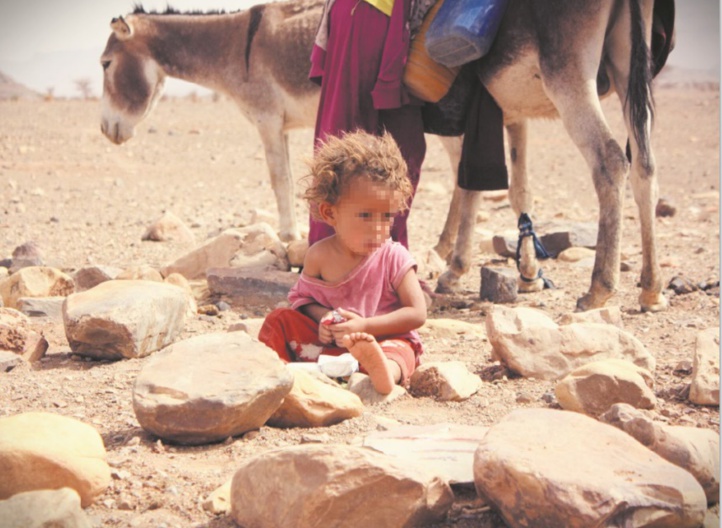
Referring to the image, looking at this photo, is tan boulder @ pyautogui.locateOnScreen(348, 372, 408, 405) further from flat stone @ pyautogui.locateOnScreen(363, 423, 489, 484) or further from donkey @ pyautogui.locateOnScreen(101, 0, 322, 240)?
donkey @ pyautogui.locateOnScreen(101, 0, 322, 240)

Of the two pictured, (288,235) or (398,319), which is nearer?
(398,319)

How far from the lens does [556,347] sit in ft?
A: 10.2

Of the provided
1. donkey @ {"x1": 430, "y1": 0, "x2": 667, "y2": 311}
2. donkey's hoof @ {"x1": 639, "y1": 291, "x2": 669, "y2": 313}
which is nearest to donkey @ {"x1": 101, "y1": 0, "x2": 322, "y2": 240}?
donkey @ {"x1": 430, "y1": 0, "x2": 667, "y2": 311}

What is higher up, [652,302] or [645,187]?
[645,187]

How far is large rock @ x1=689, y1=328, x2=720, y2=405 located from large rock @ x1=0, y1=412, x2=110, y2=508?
184 cm

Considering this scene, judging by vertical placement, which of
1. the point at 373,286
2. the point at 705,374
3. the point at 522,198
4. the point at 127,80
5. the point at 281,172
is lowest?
the point at 705,374

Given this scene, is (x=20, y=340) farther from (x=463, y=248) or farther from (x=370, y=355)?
(x=463, y=248)

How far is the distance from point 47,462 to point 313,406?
0.82 meters

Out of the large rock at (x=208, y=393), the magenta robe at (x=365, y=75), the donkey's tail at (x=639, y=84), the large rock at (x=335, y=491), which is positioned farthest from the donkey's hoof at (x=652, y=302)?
the large rock at (x=335, y=491)

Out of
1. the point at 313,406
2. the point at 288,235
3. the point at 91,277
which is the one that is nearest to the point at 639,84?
the point at 313,406

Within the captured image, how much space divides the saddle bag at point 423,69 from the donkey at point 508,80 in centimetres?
28

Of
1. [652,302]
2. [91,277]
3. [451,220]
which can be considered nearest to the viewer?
[652,302]

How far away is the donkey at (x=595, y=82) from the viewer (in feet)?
13.7

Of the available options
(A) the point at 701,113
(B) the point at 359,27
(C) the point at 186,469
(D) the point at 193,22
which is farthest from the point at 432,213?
(A) the point at 701,113
